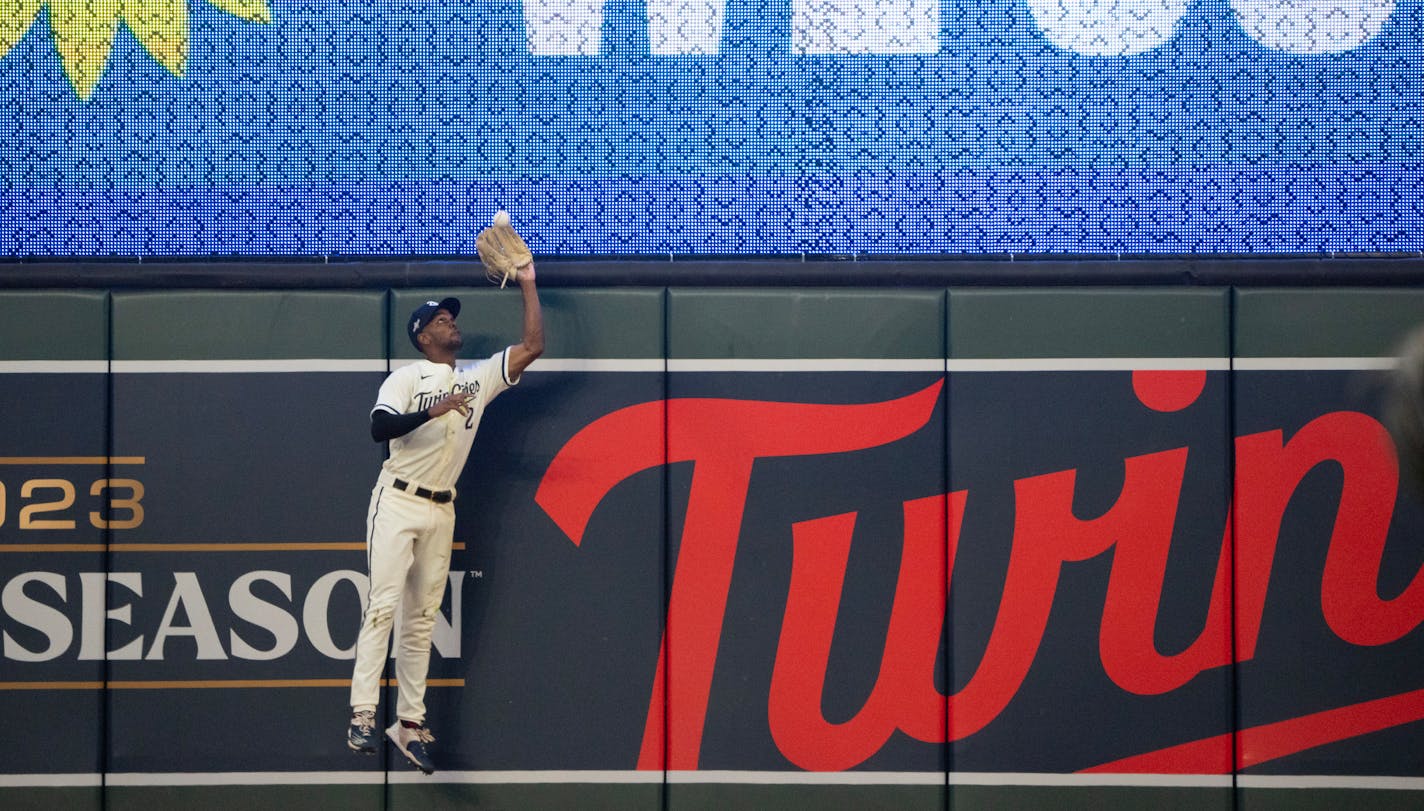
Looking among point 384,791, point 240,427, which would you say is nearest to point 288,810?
point 384,791

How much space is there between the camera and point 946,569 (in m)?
3.88

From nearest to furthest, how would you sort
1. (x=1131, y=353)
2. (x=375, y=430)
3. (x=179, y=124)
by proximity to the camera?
1. (x=375, y=430)
2. (x=1131, y=353)
3. (x=179, y=124)

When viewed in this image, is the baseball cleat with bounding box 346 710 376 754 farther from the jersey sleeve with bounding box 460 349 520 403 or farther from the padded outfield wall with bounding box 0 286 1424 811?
the jersey sleeve with bounding box 460 349 520 403

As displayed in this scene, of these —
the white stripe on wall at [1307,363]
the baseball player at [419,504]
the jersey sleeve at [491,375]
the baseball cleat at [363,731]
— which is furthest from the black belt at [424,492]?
the white stripe on wall at [1307,363]

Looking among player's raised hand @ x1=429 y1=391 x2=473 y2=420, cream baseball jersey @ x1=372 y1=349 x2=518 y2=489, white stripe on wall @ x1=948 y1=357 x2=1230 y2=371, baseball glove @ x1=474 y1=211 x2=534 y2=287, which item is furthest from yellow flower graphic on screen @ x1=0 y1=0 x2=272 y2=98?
white stripe on wall @ x1=948 y1=357 x2=1230 y2=371

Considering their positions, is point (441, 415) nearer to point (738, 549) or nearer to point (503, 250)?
point (503, 250)

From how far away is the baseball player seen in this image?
3.62 m

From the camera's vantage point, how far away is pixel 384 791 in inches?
154

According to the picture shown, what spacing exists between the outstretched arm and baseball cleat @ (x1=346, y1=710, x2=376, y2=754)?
3.55ft

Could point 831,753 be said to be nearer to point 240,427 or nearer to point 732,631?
point 732,631

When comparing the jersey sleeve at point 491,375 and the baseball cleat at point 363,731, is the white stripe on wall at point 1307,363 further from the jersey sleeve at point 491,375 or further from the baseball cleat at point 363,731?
the baseball cleat at point 363,731

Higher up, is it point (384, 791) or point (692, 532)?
point (692, 532)

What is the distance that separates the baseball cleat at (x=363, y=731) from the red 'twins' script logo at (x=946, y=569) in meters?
0.81

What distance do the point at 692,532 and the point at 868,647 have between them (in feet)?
2.16
